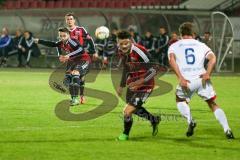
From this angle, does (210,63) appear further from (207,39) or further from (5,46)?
(5,46)

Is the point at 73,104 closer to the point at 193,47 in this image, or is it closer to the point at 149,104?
the point at 149,104

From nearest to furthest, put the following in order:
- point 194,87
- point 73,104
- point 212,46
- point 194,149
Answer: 1. point 194,149
2. point 194,87
3. point 73,104
4. point 212,46

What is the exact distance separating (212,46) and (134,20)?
399 cm

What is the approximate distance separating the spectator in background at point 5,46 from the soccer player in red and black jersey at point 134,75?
22.8 metres

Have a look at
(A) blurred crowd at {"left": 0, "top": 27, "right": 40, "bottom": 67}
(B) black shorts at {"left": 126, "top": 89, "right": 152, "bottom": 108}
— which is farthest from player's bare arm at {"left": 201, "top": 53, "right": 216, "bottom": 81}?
(A) blurred crowd at {"left": 0, "top": 27, "right": 40, "bottom": 67}

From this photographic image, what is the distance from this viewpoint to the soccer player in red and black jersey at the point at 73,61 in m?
17.3

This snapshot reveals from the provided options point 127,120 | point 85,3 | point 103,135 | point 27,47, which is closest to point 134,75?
point 127,120

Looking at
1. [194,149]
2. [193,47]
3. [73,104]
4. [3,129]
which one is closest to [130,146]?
[194,149]

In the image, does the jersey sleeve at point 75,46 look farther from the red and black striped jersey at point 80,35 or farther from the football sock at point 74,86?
the football sock at point 74,86

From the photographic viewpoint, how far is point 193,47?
1165cm

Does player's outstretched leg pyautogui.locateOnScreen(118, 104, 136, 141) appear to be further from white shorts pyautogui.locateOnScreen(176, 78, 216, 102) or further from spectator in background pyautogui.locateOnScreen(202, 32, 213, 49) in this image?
spectator in background pyautogui.locateOnScreen(202, 32, 213, 49)

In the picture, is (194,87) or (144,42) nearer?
(194,87)

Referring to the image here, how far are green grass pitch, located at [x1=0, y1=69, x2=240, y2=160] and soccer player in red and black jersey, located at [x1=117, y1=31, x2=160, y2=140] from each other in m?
0.51

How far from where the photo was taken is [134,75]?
39.0ft
